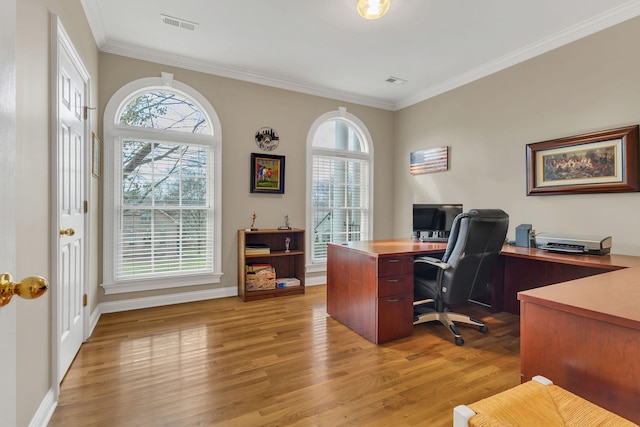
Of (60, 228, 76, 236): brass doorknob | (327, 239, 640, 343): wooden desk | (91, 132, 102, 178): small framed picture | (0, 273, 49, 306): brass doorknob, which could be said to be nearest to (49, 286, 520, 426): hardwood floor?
(327, 239, 640, 343): wooden desk

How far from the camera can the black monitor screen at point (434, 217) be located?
3.29 meters

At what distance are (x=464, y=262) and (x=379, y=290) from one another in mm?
726

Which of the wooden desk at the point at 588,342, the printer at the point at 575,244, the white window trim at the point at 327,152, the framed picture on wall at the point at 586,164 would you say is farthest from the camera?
the white window trim at the point at 327,152

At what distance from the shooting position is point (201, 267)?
372 cm

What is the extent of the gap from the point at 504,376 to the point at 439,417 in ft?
2.29

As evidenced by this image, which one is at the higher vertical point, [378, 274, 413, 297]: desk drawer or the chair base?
[378, 274, 413, 297]: desk drawer

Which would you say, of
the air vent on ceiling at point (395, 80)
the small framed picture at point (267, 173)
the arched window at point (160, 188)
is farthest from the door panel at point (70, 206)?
the air vent on ceiling at point (395, 80)

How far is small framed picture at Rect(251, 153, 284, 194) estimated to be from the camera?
396 centimetres

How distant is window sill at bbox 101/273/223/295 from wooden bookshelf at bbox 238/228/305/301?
15.0 inches

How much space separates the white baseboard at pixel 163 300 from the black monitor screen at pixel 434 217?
238 centimetres

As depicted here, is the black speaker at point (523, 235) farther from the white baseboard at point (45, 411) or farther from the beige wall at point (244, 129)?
the white baseboard at point (45, 411)

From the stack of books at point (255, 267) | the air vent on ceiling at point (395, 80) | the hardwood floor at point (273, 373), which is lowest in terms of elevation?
the hardwood floor at point (273, 373)

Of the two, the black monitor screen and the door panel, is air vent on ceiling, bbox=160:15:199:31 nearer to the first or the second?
the door panel

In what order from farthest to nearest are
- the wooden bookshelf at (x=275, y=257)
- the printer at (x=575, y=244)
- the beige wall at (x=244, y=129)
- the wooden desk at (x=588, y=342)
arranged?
the wooden bookshelf at (x=275, y=257), the beige wall at (x=244, y=129), the printer at (x=575, y=244), the wooden desk at (x=588, y=342)
